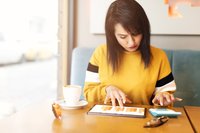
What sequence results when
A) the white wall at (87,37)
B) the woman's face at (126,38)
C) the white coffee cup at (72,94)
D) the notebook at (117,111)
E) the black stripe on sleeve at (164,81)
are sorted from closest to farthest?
1. the notebook at (117,111)
2. the white coffee cup at (72,94)
3. the woman's face at (126,38)
4. the black stripe on sleeve at (164,81)
5. the white wall at (87,37)

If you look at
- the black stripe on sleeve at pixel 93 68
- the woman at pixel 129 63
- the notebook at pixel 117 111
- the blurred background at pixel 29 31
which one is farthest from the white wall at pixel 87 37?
the notebook at pixel 117 111

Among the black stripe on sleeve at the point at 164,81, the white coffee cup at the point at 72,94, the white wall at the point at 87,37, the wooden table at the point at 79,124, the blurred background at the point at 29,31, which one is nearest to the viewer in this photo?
the wooden table at the point at 79,124

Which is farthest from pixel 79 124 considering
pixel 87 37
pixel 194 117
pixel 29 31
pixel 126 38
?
pixel 29 31

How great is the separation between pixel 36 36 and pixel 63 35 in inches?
10.9

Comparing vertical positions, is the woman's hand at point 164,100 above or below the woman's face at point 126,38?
below

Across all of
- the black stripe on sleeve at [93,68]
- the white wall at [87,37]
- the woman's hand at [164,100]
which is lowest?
the woman's hand at [164,100]

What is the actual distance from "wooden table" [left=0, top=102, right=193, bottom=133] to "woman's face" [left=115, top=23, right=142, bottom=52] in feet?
1.32

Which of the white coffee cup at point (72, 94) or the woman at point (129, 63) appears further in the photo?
the woman at point (129, 63)

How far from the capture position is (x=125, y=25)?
135 cm

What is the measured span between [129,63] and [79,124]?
620 millimetres

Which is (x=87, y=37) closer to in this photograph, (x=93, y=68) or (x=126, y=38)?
(x=93, y=68)

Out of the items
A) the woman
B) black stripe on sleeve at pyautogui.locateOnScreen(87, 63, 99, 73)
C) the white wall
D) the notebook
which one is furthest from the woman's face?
the white wall

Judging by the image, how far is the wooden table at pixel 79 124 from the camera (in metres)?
0.89

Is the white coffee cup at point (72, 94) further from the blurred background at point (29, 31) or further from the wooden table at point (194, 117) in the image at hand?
the blurred background at point (29, 31)
